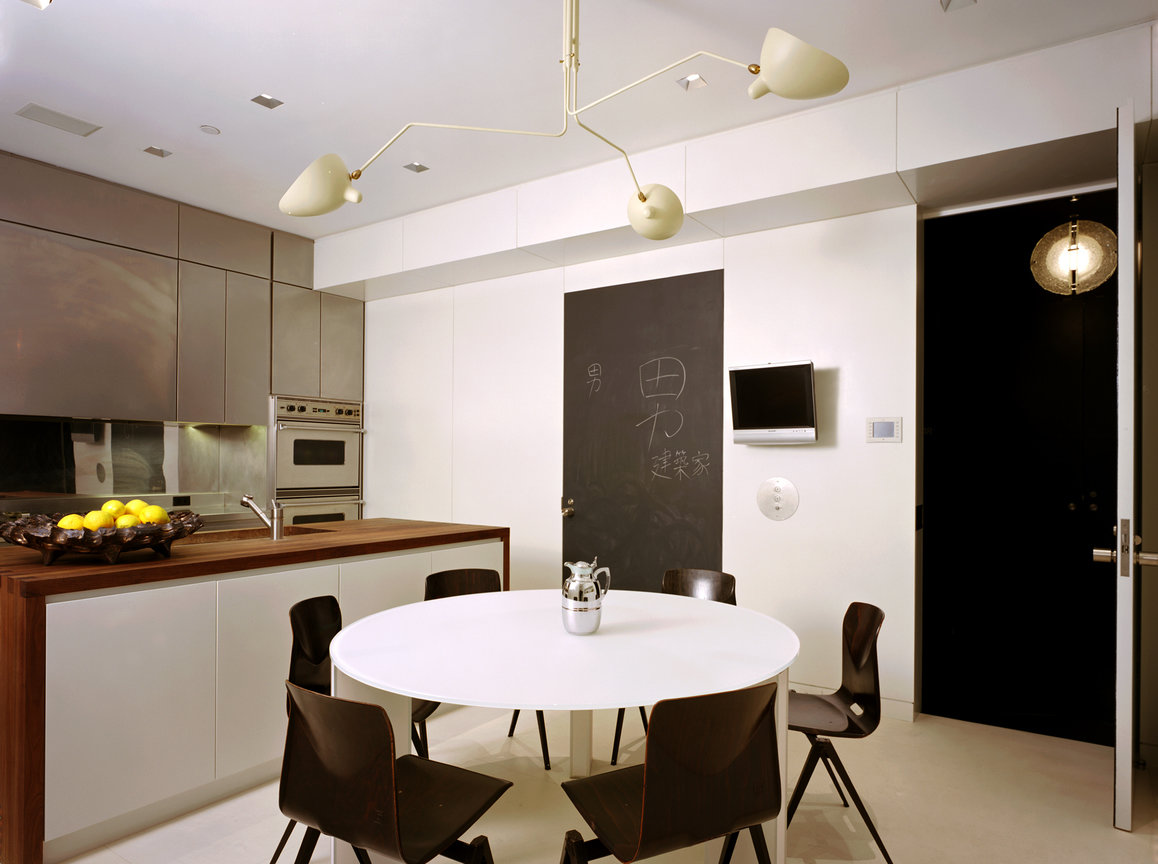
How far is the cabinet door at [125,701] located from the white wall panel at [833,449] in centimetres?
272

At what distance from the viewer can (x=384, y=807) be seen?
1478 millimetres

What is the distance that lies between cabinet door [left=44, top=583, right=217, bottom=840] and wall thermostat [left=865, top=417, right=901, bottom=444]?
3.07m

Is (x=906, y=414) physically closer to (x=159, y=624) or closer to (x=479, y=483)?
(x=479, y=483)

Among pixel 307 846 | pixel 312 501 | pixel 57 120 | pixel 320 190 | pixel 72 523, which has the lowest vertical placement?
pixel 307 846

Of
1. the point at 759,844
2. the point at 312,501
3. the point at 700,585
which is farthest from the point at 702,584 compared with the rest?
the point at 312,501

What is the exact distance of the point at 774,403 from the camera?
3.79 meters

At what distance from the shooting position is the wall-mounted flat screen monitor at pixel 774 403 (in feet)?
12.1

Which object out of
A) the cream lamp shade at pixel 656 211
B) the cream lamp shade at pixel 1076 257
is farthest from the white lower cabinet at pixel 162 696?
the cream lamp shade at pixel 1076 257

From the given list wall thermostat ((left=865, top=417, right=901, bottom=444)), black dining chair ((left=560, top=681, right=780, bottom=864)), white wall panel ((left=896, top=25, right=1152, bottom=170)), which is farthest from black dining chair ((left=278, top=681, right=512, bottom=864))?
white wall panel ((left=896, top=25, right=1152, bottom=170))

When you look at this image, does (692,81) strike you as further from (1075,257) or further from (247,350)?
(247,350)

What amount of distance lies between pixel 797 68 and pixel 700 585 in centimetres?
212

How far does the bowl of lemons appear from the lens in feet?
7.44

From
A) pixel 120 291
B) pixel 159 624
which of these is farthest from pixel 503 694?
pixel 120 291

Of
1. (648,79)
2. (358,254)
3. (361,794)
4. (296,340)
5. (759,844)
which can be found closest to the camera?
(361,794)
